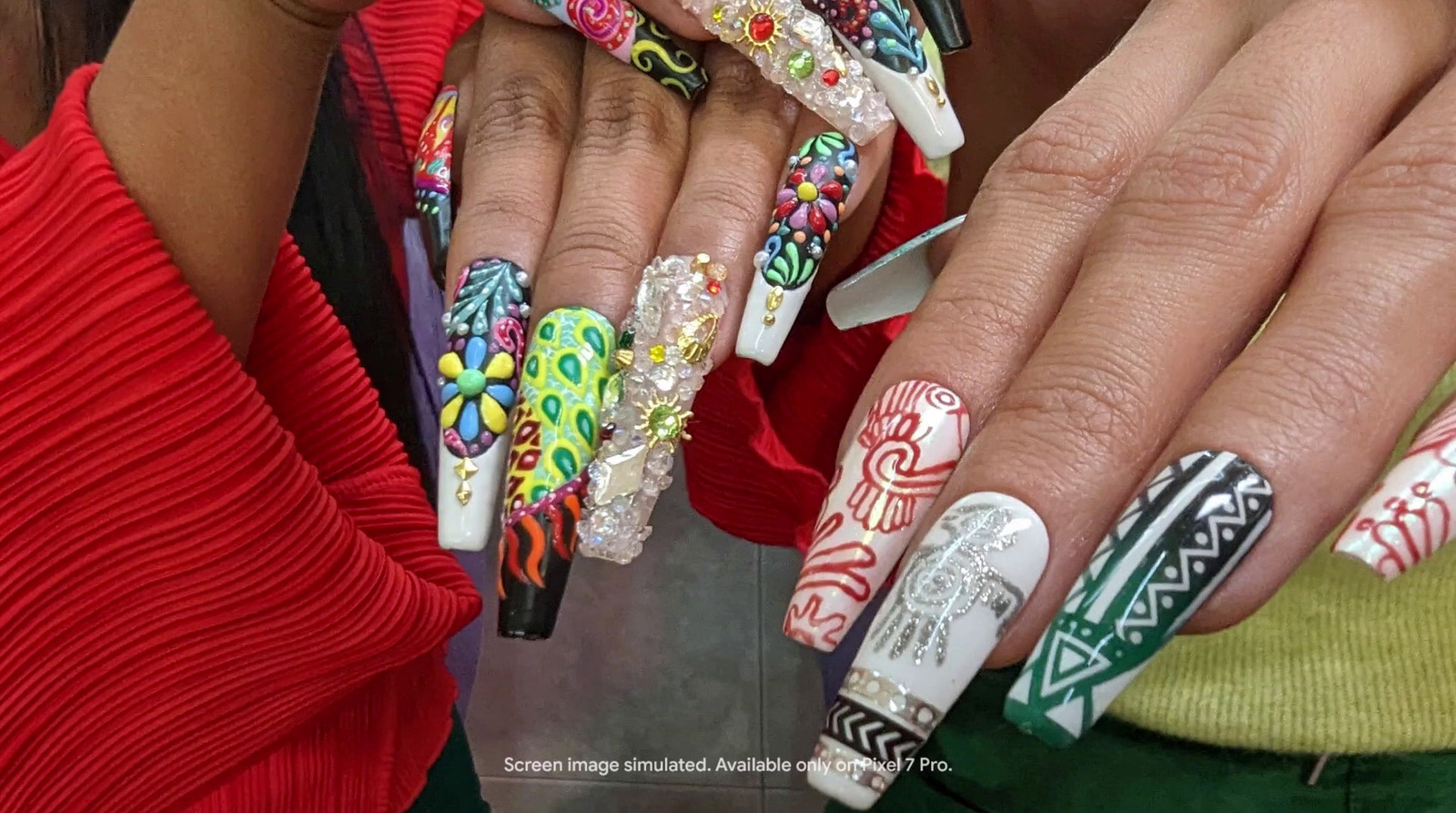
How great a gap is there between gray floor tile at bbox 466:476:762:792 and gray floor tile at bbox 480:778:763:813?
11 mm

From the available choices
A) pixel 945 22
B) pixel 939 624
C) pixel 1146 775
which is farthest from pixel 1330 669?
pixel 945 22

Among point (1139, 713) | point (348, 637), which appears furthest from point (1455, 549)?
point (348, 637)

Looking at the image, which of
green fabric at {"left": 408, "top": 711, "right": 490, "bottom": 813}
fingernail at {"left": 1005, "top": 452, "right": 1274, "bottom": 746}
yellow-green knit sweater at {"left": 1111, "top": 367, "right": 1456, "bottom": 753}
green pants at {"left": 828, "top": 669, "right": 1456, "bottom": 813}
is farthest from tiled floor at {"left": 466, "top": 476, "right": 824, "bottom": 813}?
fingernail at {"left": 1005, "top": 452, "right": 1274, "bottom": 746}

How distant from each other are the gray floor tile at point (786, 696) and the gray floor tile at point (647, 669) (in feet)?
0.04

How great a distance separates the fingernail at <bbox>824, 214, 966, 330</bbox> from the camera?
0.38 meters

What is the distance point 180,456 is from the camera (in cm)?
33

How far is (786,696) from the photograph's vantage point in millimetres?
1029

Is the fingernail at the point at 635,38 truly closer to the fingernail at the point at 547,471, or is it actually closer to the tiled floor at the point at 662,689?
the fingernail at the point at 547,471

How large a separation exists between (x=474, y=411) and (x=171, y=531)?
0.12m

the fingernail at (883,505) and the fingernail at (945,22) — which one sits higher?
the fingernail at (945,22)

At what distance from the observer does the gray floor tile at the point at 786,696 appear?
1.02 meters

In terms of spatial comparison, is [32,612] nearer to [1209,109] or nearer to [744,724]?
[1209,109]

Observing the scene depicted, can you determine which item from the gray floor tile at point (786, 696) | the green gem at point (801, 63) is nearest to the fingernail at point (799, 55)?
the green gem at point (801, 63)

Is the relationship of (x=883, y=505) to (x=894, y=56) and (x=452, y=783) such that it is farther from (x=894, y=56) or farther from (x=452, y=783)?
(x=452, y=783)
